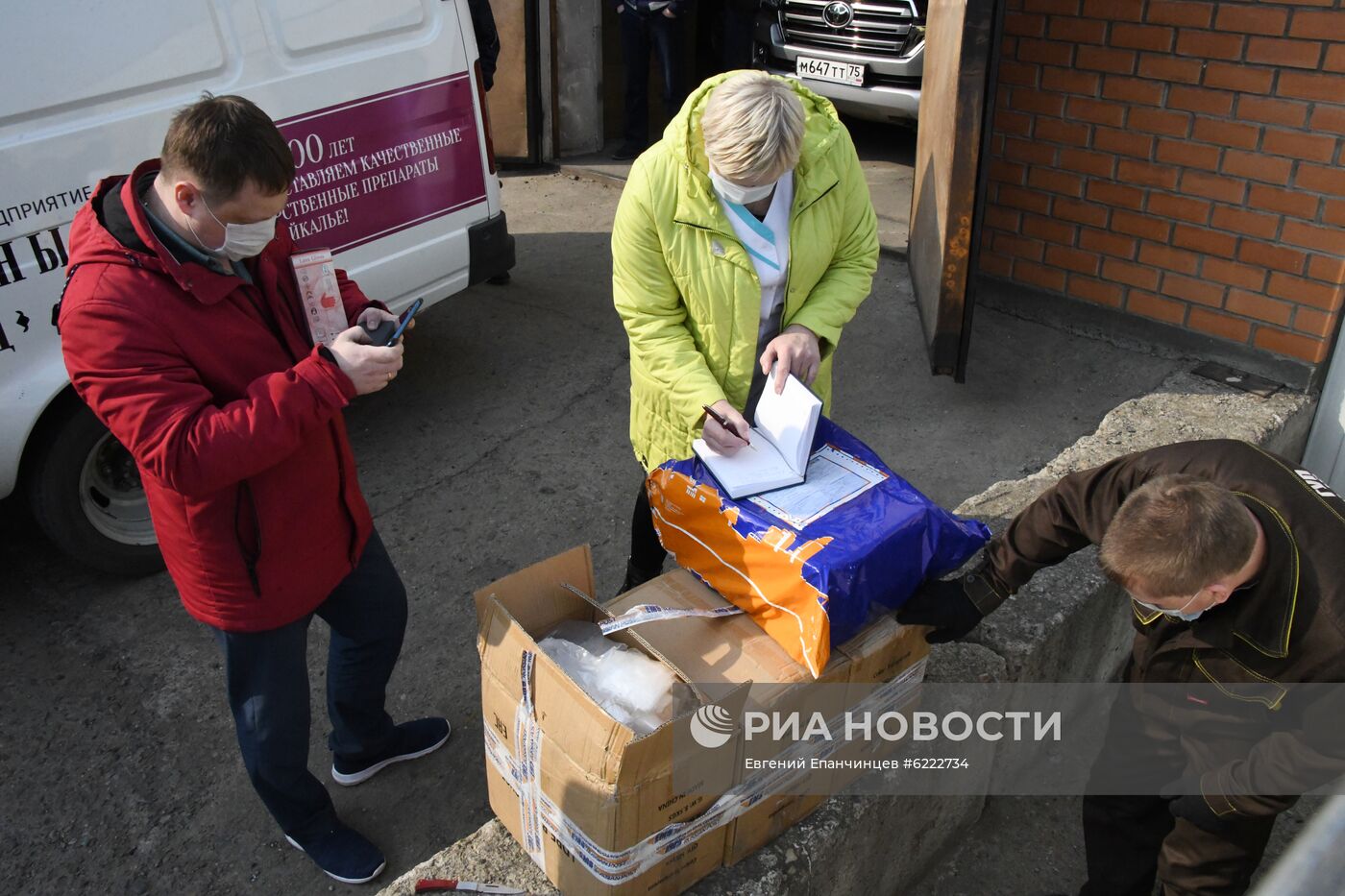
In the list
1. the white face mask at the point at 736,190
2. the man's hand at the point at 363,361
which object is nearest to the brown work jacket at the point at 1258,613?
the white face mask at the point at 736,190

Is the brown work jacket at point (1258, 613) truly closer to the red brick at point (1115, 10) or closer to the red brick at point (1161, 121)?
the red brick at point (1161, 121)

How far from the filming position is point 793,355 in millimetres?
2436

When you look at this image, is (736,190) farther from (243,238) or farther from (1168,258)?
(1168,258)

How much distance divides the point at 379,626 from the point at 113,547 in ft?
5.01

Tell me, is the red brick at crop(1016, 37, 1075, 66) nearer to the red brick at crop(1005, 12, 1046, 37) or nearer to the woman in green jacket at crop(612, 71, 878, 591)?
the red brick at crop(1005, 12, 1046, 37)

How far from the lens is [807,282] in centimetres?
258

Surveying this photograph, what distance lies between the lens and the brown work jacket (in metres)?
1.93

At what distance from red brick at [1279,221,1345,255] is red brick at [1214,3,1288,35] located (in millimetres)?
704

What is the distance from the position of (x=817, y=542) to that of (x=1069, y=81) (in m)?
3.17

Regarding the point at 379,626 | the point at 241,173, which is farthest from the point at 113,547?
the point at 241,173

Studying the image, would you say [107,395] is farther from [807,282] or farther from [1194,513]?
[1194,513]

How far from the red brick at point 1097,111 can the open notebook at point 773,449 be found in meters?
2.69

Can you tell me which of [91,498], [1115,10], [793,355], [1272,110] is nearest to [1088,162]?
[1115,10]

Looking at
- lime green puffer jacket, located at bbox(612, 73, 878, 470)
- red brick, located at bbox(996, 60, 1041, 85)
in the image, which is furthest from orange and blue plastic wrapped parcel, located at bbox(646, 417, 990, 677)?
red brick, located at bbox(996, 60, 1041, 85)
